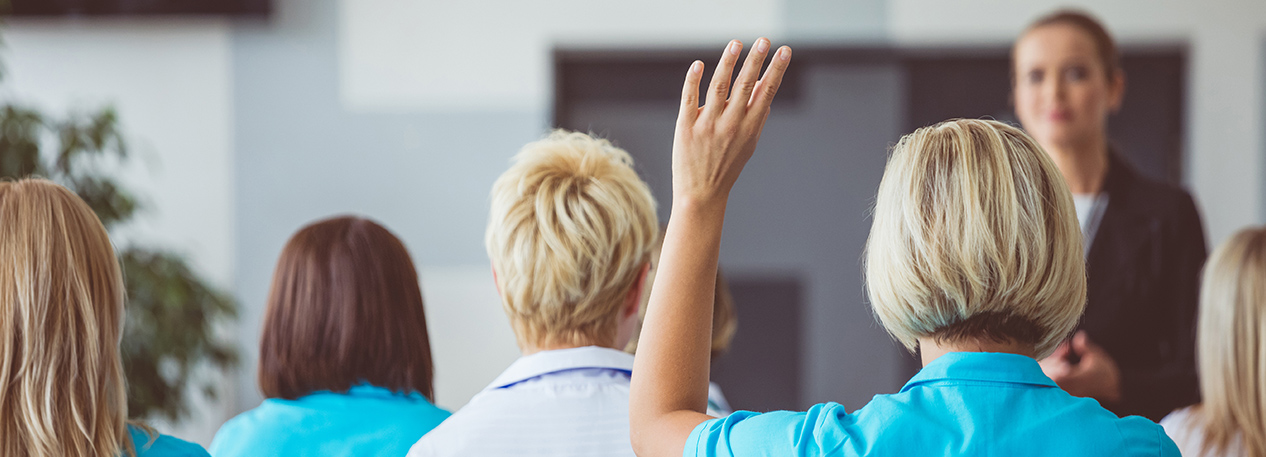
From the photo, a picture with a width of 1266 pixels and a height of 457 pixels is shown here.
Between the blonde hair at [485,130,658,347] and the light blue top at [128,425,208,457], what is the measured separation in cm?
41

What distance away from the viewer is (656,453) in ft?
2.55

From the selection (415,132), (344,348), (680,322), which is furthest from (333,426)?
(415,132)

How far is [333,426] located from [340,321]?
154 millimetres

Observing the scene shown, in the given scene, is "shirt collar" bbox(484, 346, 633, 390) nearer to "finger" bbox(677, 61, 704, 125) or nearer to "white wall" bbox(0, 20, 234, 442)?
"finger" bbox(677, 61, 704, 125)

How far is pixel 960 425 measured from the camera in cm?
72

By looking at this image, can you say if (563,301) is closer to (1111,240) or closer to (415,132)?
(1111,240)

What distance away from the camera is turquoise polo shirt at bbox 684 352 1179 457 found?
2.32 ft

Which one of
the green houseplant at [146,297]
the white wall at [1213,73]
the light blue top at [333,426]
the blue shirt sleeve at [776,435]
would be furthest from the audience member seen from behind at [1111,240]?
the green houseplant at [146,297]

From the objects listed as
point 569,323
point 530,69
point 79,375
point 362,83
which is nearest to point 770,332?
point 530,69

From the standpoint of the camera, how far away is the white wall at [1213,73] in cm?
318

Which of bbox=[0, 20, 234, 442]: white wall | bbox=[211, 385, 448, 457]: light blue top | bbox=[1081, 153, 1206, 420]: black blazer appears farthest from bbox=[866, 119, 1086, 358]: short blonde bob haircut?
bbox=[0, 20, 234, 442]: white wall

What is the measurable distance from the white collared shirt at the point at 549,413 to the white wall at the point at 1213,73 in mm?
2578

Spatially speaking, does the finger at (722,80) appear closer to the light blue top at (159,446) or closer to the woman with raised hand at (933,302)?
the woman with raised hand at (933,302)

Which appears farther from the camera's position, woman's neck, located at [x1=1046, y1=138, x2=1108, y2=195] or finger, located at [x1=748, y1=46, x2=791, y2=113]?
woman's neck, located at [x1=1046, y1=138, x2=1108, y2=195]
